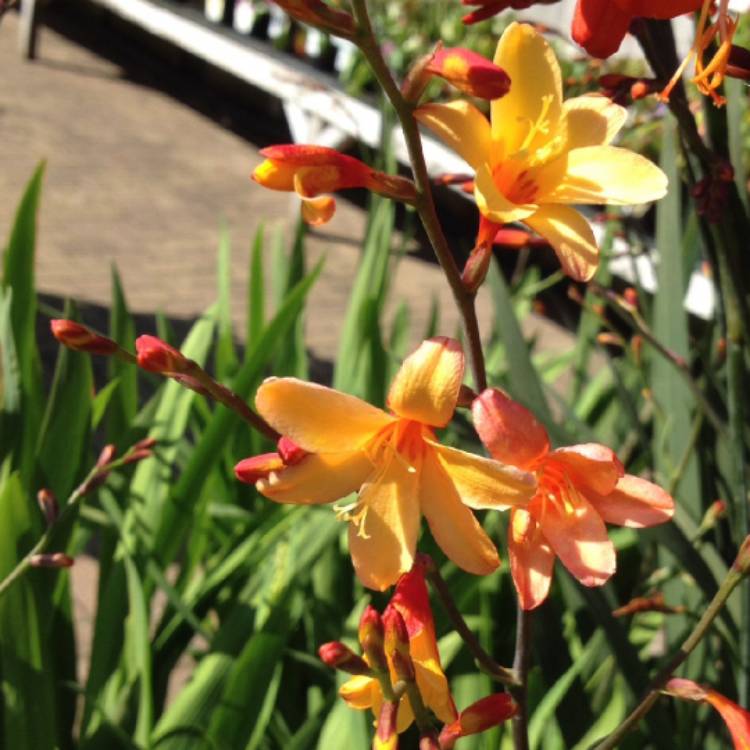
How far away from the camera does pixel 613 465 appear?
2.36 ft

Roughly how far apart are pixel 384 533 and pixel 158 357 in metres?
0.17

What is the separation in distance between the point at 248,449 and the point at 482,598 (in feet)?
1.79

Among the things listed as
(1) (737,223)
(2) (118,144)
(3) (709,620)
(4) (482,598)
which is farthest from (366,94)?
(3) (709,620)

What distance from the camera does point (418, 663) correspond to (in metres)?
0.79

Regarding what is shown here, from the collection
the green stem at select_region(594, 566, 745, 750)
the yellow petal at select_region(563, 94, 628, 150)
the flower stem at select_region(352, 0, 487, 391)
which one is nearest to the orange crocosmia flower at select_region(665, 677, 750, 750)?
the green stem at select_region(594, 566, 745, 750)

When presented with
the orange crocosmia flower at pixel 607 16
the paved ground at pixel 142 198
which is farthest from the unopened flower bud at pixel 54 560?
the paved ground at pixel 142 198

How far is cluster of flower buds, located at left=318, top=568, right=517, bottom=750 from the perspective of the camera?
27.9 inches

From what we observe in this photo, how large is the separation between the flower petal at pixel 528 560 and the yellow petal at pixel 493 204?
170 millimetres

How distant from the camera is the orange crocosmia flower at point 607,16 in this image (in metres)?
0.69

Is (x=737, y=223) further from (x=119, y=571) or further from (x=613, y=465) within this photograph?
(x=119, y=571)

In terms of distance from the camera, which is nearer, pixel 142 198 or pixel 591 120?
pixel 591 120

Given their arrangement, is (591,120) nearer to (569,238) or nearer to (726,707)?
(569,238)

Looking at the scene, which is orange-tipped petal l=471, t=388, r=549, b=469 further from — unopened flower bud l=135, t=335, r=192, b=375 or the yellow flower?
unopened flower bud l=135, t=335, r=192, b=375

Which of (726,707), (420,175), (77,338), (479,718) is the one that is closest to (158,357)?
(77,338)
